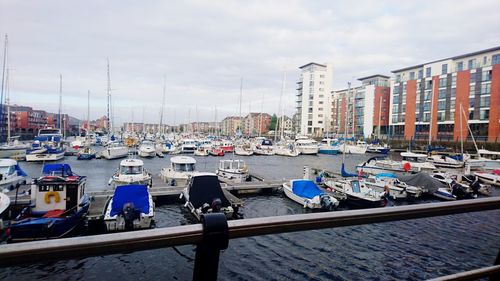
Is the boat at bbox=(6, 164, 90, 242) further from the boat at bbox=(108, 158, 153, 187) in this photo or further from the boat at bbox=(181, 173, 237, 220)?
the boat at bbox=(108, 158, 153, 187)

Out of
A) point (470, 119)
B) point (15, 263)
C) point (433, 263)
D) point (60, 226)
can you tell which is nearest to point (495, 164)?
point (470, 119)

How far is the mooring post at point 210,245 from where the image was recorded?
1.27 meters

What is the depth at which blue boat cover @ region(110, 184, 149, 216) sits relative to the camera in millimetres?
14258

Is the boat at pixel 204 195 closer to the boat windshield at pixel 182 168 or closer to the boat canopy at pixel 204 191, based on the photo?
the boat canopy at pixel 204 191

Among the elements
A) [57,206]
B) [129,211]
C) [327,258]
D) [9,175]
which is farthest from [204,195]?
[9,175]

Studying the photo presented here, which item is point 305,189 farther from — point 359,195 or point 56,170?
point 56,170

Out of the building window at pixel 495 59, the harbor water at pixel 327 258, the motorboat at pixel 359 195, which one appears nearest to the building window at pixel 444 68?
the building window at pixel 495 59

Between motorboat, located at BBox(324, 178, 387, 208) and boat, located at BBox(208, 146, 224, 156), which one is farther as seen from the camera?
boat, located at BBox(208, 146, 224, 156)

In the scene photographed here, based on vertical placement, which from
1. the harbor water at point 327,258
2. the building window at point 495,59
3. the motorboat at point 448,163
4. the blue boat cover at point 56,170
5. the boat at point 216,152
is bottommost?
the harbor water at point 327,258

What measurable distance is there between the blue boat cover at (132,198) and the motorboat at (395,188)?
16962 mm

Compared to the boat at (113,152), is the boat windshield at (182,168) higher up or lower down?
higher up

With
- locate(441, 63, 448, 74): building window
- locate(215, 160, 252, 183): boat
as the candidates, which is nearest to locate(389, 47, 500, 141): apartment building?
locate(441, 63, 448, 74): building window

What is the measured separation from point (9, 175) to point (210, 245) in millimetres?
29001

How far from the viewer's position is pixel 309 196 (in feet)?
65.4
